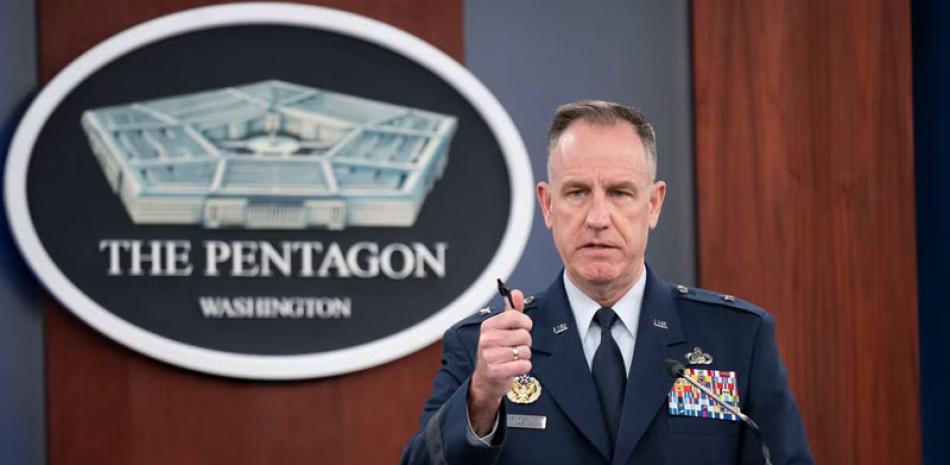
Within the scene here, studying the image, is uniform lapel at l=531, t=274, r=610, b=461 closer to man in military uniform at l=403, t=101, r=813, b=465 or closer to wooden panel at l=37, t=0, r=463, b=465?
man in military uniform at l=403, t=101, r=813, b=465

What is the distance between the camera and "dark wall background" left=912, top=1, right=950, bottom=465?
3.12 m

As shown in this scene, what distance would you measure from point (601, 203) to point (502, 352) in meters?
0.34

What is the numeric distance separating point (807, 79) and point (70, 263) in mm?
1927

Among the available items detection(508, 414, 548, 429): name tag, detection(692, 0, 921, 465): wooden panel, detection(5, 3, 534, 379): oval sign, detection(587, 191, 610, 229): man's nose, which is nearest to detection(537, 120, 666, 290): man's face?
detection(587, 191, 610, 229): man's nose

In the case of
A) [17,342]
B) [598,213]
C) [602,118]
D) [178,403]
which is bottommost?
[178,403]

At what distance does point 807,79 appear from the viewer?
116 inches

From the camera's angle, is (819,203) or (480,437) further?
(819,203)

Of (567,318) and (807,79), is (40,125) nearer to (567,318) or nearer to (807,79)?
(567,318)

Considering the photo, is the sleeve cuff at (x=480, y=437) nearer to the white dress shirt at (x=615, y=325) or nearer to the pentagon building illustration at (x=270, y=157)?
the white dress shirt at (x=615, y=325)

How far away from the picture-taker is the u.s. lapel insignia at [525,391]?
1663 millimetres

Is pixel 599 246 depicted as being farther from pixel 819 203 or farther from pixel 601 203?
pixel 819 203

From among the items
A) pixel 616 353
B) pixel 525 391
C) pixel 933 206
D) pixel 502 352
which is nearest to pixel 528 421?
pixel 525 391

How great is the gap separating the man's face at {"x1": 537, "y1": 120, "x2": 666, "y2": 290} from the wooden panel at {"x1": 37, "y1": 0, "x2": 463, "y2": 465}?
119 centimetres

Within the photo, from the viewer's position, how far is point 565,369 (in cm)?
166
